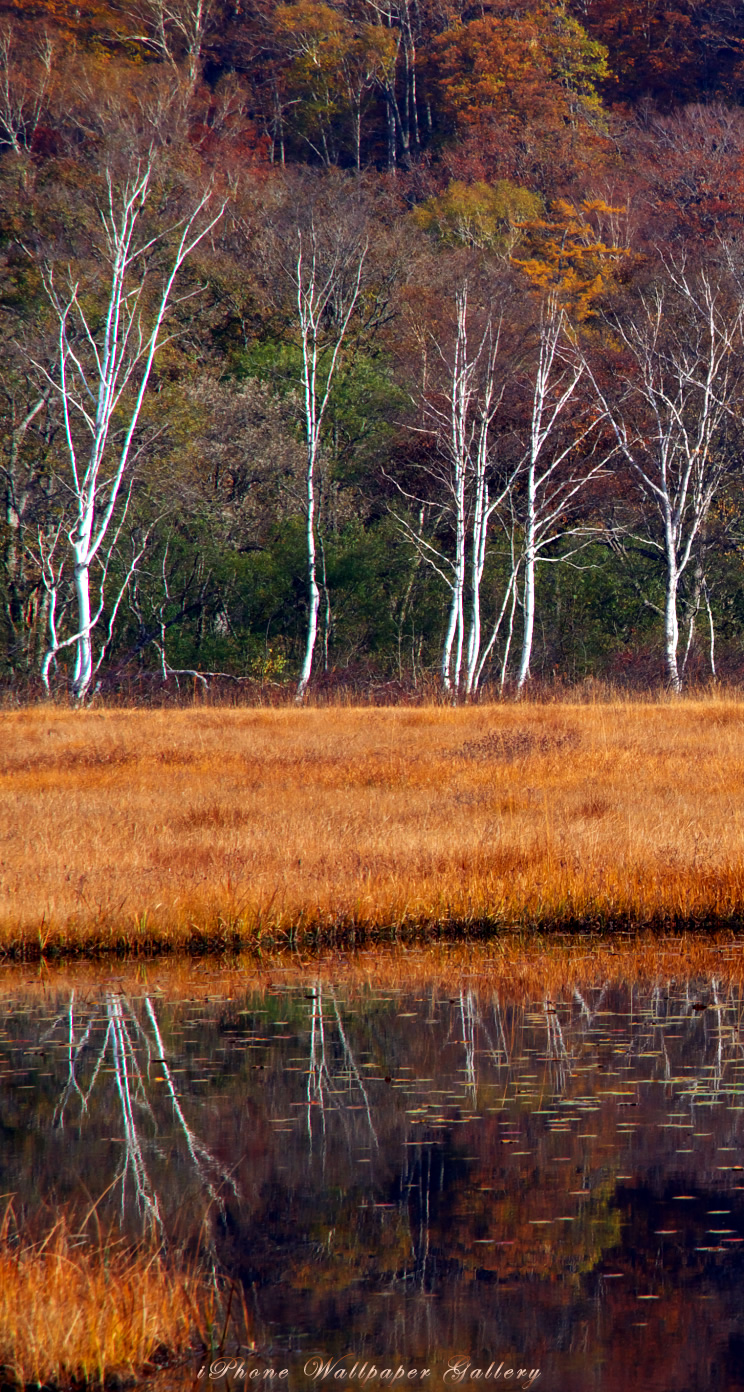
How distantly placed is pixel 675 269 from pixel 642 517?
7520 mm

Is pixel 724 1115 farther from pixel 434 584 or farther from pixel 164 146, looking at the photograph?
pixel 164 146

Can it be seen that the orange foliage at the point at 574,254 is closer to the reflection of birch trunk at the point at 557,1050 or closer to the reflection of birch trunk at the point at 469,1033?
the reflection of birch trunk at the point at 469,1033

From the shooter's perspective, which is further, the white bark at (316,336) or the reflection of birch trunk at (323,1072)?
the white bark at (316,336)

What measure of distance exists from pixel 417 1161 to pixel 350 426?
3570cm

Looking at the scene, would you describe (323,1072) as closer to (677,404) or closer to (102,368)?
(102,368)

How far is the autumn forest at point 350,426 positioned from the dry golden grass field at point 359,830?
977cm

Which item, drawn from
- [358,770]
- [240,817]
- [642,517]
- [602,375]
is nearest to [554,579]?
[642,517]

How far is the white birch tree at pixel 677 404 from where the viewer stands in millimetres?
35250

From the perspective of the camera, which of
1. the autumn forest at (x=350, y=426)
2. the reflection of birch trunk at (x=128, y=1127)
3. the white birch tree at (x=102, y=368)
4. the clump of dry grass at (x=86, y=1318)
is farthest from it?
the autumn forest at (x=350, y=426)

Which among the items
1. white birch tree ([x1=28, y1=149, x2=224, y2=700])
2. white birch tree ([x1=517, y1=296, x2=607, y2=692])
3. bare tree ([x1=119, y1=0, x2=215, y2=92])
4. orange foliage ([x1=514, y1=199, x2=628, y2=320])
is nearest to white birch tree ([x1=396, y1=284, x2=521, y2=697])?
white birch tree ([x1=517, y1=296, x2=607, y2=692])

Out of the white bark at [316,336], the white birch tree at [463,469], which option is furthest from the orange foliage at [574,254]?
the white bark at [316,336]

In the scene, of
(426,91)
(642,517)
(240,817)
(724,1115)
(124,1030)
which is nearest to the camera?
(724,1115)

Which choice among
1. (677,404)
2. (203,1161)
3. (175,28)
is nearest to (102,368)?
(677,404)

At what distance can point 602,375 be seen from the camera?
4097 centimetres
